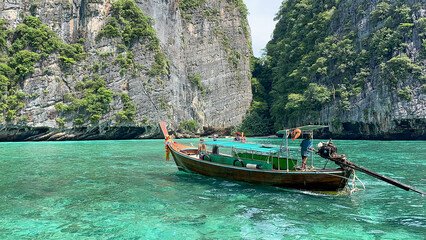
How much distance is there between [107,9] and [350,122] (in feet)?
134

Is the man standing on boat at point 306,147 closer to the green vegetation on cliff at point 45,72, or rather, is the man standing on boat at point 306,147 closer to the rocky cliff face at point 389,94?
the rocky cliff face at point 389,94

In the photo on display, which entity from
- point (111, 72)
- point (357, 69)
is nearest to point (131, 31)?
point (111, 72)

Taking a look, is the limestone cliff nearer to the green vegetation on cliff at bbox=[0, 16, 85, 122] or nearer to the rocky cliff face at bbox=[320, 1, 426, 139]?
the rocky cliff face at bbox=[320, 1, 426, 139]

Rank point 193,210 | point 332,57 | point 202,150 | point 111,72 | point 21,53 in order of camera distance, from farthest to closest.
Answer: point 332,57, point 111,72, point 21,53, point 202,150, point 193,210

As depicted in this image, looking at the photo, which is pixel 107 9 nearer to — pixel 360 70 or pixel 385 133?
Result: pixel 360 70

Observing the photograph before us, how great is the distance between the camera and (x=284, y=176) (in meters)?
9.33

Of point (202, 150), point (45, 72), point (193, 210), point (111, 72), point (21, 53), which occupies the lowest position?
point (193, 210)

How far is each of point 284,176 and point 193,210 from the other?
359cm

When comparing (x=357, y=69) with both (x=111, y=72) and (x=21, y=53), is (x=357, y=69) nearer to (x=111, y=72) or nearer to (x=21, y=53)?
(x=111, y=72)

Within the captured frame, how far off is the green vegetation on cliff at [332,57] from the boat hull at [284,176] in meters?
31.9

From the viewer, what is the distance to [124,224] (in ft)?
20.6

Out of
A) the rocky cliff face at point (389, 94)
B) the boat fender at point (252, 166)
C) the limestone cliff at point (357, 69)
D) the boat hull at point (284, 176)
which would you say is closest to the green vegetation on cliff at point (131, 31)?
the limestone cliff at point (357, 69)

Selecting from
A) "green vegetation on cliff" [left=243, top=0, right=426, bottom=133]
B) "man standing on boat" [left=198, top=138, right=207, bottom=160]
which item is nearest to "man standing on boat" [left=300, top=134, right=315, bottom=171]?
"man standing on boat" [left=198, top=138, right=207, bottom=160]

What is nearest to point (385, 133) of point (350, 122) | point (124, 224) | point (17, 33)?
point (350, 122)
